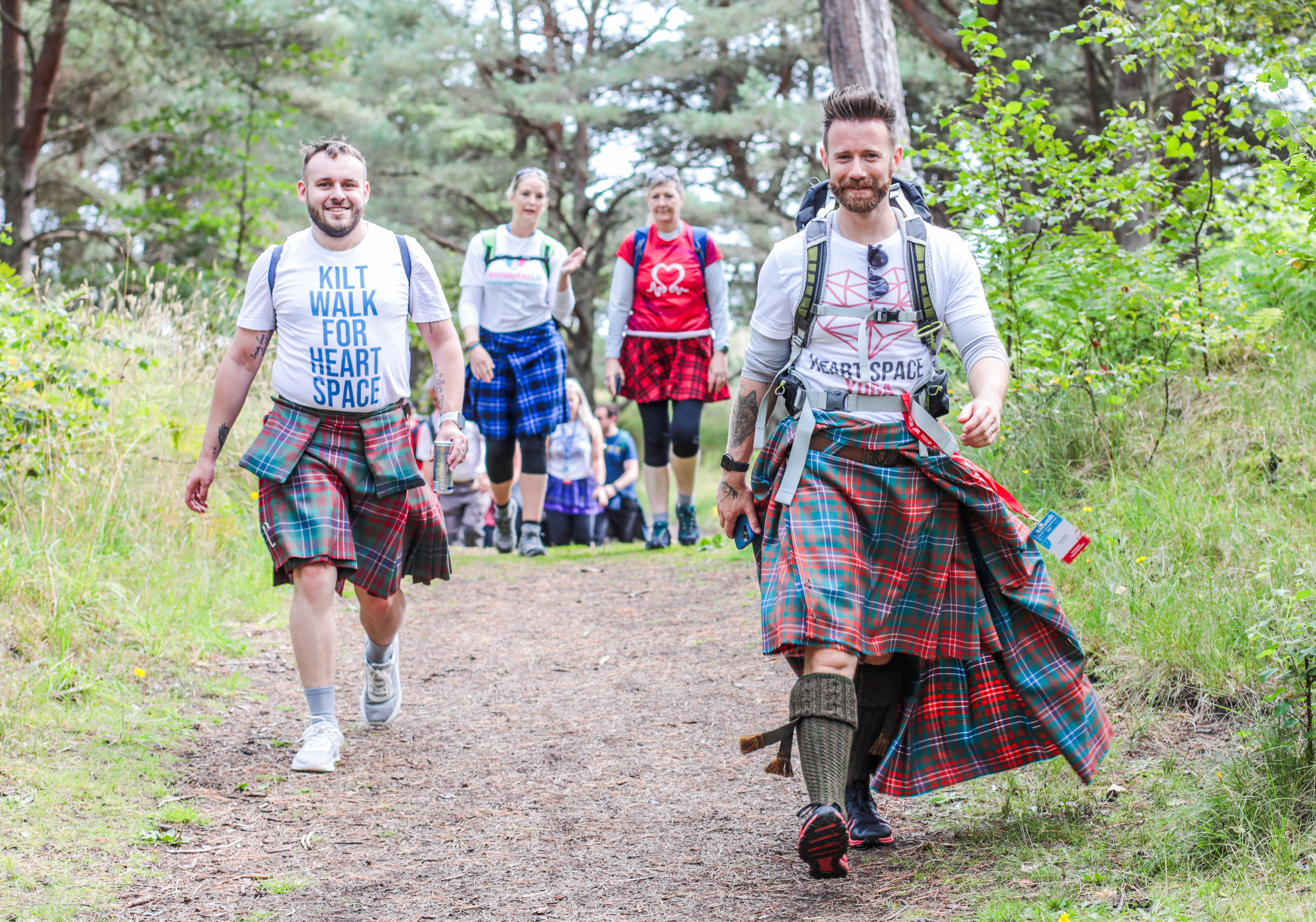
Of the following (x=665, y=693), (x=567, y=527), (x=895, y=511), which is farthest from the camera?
(x=567, y=527)

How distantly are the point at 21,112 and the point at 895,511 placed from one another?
15.8 metres

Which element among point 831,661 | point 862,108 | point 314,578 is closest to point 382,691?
point 314,578

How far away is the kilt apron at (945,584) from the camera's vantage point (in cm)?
312

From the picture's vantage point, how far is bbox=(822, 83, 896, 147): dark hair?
10.7ft

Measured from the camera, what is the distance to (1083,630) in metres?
4.50

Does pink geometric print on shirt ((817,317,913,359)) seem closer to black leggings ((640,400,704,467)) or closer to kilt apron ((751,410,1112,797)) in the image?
kilt apron ((751,410,1112,797))

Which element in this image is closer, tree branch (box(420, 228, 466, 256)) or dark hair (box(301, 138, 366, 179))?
dark hair (box(301, 138, 366, 179))

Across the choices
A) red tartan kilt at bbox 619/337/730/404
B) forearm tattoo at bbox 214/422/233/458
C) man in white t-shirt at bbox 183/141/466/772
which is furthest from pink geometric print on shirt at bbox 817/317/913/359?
red tartan kilt at bbox 619/337/730/404

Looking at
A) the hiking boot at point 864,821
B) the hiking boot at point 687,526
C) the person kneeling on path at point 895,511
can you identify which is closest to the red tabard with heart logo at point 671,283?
the hiking boot at point 687,526

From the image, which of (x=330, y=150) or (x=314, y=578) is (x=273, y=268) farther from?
(x=314, y=578)

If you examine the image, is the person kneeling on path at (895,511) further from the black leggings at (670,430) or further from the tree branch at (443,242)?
the tree branch at (443,242)

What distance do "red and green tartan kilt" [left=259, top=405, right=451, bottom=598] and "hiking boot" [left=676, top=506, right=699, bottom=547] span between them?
13.2 feet

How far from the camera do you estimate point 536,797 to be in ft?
13.2

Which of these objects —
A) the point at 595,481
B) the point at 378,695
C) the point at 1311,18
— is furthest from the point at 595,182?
the point at 378,695
